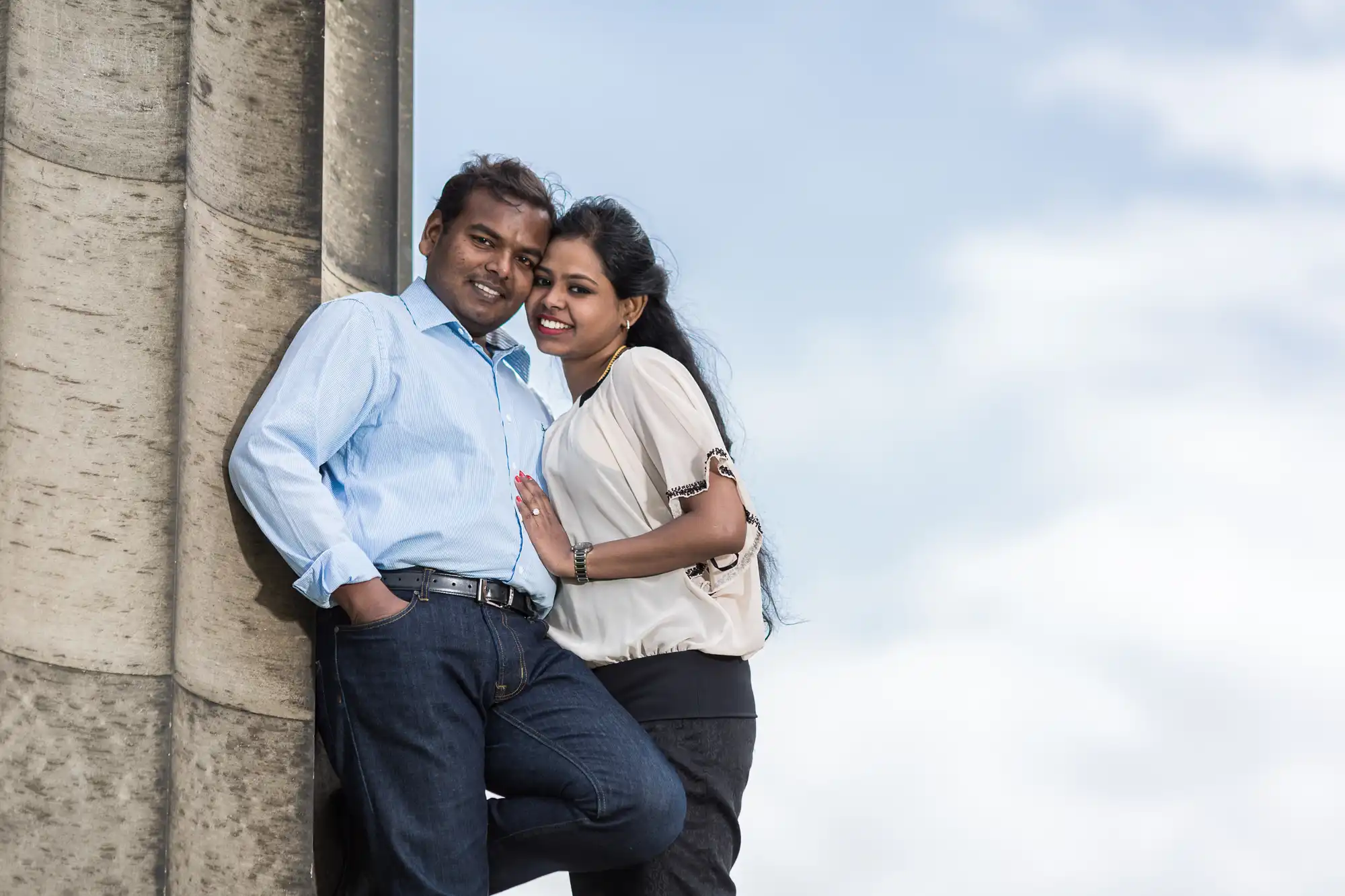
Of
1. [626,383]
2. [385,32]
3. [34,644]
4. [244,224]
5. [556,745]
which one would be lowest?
[556,745]

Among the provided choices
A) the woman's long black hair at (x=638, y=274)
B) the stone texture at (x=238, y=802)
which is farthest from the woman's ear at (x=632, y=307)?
the stone texture at (x=238, y=802)

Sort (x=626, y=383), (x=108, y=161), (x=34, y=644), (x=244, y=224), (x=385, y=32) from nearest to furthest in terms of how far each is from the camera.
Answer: (x=34, y=644)
(x=108, y=161)
(x=244, y=224)
(x=626, y=383)
(x=385, y=32)

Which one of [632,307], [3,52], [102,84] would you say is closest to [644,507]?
[632,307]

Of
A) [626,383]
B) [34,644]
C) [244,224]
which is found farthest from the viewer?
[626,383]

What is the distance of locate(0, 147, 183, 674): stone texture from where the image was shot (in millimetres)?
3053

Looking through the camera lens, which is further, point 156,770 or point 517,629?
point 517,629

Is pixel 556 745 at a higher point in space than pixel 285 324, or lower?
lower

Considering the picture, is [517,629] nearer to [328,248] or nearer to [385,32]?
[328,248]

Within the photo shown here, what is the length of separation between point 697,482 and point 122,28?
153cm

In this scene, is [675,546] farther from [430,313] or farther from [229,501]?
[229,501]

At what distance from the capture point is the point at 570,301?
13.2ft

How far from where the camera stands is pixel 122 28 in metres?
3.38

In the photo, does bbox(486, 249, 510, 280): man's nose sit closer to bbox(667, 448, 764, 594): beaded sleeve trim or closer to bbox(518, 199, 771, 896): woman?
bbox(518, 199, 771, 896): woman

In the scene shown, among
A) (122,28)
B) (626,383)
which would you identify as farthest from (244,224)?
(626,383)
